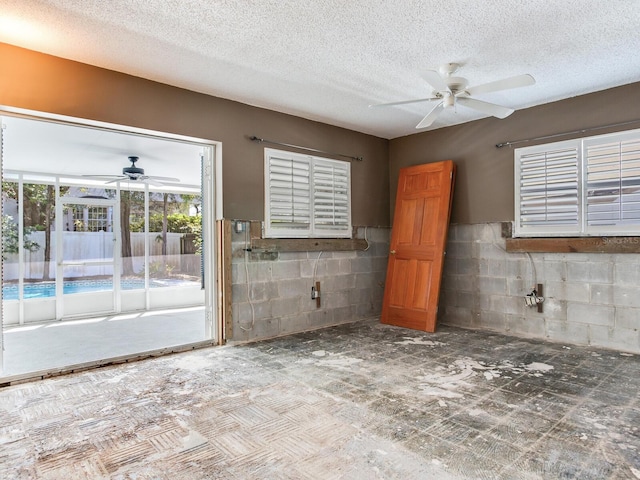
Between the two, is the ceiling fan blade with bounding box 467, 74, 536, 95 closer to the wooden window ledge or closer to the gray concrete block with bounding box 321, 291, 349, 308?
the wooden window ledge

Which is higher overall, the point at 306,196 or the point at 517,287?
the point at 306,196

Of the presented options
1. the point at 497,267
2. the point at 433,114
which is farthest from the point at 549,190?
the point at 433,114

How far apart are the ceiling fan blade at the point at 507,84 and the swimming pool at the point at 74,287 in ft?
22.3

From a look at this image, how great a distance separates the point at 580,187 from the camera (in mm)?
4395

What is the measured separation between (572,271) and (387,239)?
8.22 feet

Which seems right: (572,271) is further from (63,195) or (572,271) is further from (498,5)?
(63,195)

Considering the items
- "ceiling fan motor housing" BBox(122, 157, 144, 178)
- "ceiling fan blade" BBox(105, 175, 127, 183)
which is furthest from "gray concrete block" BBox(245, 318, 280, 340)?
"ceiling fan blade" BBox(105, 175, 127, 183)

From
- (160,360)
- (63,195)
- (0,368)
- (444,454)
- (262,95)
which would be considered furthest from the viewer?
(63,195)

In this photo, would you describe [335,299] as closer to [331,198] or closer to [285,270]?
[285,270]

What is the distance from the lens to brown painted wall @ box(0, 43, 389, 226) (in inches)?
130

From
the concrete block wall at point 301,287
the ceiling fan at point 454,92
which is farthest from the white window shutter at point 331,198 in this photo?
the ceiling fan at point 454,92

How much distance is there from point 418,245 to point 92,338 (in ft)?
14.3

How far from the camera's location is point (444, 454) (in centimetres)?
216

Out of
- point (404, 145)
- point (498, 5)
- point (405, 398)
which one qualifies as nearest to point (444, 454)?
point (405, 398)
